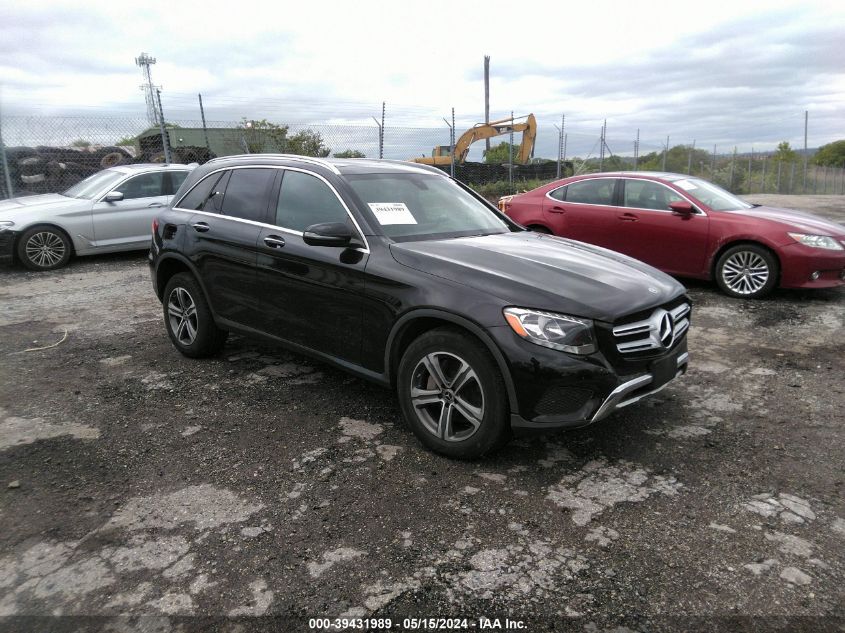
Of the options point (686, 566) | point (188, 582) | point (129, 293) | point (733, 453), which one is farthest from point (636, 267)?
point (129, 293)

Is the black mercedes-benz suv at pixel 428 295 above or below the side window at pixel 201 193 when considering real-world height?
below

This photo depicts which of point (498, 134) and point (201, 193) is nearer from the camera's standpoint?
point (201, 193)

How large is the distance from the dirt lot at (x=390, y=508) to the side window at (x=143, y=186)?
591 centimetres

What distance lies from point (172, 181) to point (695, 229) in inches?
324

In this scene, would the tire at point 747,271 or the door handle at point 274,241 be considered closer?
the door handle at point 274,241

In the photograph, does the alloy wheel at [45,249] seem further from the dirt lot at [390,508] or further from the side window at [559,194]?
the side window at [559,194]

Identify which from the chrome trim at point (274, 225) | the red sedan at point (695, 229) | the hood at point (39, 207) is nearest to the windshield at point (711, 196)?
the red sedan at point (695, 229)

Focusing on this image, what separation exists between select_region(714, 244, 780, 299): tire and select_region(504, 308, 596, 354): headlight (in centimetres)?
496

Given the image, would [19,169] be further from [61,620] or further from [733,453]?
[733,453]

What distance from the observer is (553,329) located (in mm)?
3189

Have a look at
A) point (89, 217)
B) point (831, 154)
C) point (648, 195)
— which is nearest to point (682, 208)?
point (648, 195)

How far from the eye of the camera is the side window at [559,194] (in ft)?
28.0

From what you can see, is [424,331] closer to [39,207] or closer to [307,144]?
[39,207]

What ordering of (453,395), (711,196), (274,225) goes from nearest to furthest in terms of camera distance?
(453,395) → (274,225) → (711,196)
